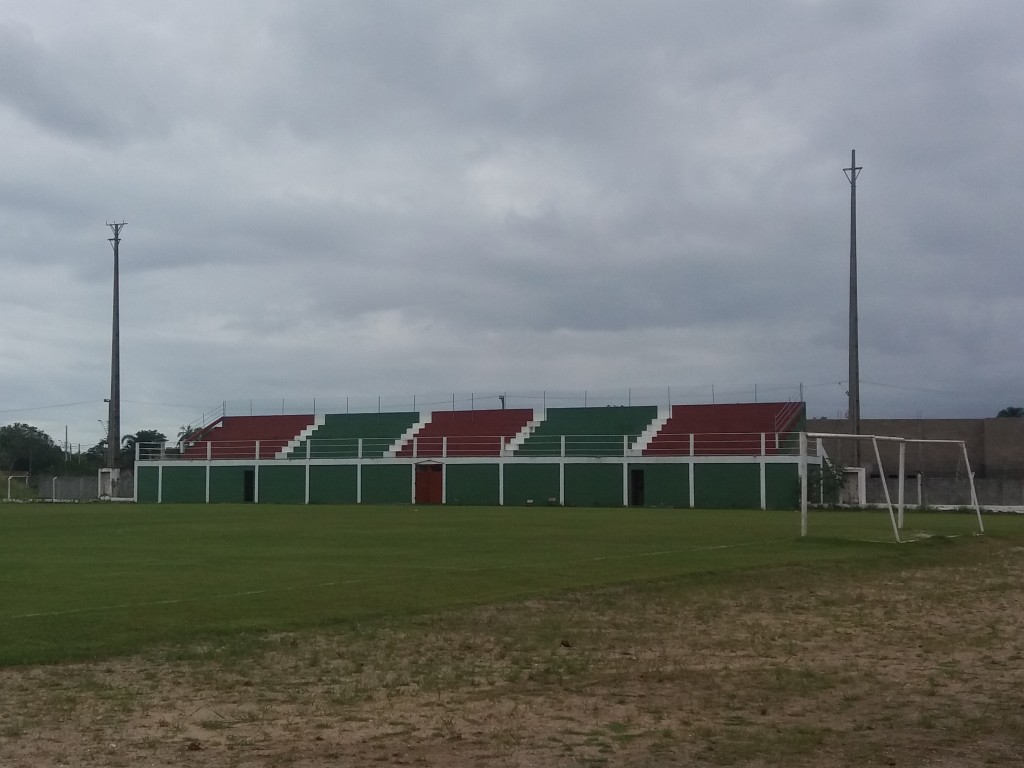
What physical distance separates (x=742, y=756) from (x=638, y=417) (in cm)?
5379

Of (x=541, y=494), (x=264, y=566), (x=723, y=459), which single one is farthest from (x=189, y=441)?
(x=264, y=566)

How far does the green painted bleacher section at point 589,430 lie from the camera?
5897cm

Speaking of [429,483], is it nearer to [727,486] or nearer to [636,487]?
[636,487]

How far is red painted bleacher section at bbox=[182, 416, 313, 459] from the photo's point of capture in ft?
216

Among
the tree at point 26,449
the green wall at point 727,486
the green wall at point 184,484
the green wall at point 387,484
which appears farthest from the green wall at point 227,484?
the tree at point 26,449

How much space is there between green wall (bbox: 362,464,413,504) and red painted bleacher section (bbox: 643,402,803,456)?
12.1 m

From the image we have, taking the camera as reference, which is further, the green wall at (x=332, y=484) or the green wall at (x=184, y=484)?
the green wall at (x=184, y=484)

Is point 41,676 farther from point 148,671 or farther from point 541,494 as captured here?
point 541,494

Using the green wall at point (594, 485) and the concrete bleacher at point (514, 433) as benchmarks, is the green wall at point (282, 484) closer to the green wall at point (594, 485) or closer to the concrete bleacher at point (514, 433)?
the concrete bleacher at point (514, 433)

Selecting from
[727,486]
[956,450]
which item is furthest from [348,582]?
[956,450]

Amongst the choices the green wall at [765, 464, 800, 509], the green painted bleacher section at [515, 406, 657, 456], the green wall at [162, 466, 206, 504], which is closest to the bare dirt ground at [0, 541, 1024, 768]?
the green wall at [765, 464, 800, 509]

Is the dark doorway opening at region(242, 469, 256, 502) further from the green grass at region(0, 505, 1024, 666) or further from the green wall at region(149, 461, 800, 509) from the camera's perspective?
the green grass at region(0, 505, 1024, 666)

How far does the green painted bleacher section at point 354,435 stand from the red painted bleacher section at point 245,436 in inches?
57.0

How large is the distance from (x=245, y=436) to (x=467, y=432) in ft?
46.3
